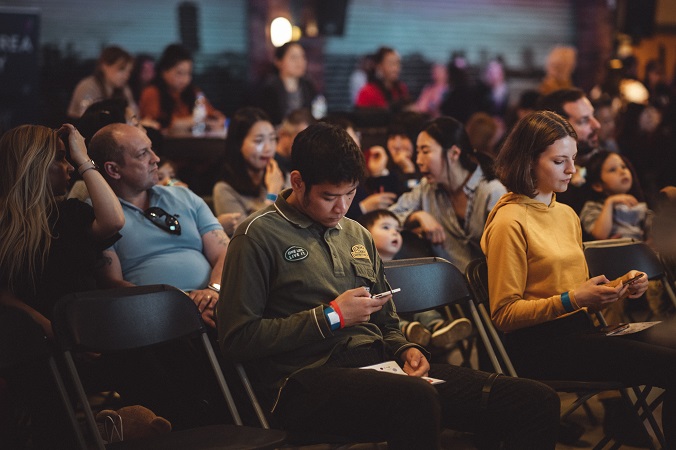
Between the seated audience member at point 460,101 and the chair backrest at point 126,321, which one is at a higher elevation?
the seated audience member at point 460,101

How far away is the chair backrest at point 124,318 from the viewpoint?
2787 mm

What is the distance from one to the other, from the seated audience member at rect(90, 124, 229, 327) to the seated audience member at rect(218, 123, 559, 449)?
768 mm

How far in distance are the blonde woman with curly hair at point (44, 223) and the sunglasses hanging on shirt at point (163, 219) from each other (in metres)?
0.29

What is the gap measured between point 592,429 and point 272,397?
194cm

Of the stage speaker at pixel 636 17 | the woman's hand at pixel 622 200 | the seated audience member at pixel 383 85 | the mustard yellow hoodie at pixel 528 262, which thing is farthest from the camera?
the stage speaker at pixel 636 17

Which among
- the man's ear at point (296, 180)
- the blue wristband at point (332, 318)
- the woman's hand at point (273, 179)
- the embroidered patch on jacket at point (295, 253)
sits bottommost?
the blue wristband at point (332, 318)

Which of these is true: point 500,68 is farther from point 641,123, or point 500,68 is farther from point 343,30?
point 641,123

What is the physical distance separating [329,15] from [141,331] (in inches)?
301

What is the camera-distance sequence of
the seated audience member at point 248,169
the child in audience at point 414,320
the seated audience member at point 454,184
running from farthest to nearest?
the seated audience member at point 248,169 < the seated audience member at point 454,184 < the child in audience at point 414,320

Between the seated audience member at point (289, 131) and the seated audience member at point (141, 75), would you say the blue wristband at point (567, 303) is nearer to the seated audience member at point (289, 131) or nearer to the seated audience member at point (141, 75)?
the seated audience member at point (289, 131)

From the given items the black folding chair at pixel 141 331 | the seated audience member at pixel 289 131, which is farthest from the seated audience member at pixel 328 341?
the seated audience member at pixel 289 131

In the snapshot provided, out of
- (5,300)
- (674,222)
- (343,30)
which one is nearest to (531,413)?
(674,222)

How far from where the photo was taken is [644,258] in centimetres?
397

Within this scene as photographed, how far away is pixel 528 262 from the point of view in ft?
11.1
